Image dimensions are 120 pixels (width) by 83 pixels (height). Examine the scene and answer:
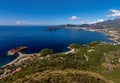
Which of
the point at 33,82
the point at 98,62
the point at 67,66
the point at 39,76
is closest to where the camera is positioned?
the point at 33,82

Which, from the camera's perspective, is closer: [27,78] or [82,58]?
[27,78]

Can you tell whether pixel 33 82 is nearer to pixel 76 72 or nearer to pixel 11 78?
pixel 11 78

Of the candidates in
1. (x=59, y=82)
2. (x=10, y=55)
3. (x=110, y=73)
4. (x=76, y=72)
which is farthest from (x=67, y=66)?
(x=10, y=55)

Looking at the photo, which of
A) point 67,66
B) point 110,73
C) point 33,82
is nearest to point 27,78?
point 33,82

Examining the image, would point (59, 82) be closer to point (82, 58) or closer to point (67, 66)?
point (67, 66)

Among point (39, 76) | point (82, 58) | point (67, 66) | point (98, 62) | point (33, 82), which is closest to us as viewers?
point (33, 82)

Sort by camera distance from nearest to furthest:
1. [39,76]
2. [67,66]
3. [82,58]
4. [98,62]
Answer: [39,76] → [67,66] → [98,62] → [82,58]

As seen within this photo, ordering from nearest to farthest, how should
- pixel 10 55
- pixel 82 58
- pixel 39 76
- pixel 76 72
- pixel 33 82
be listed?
1. pixel 33 82
2. pixel 39 76
3. pixel 76 72
4. pixel 82 58
5. pixel 10 55

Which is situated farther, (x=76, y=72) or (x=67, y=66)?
(x=67, y=66)

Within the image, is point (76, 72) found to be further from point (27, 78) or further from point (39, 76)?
point (27, 78)
